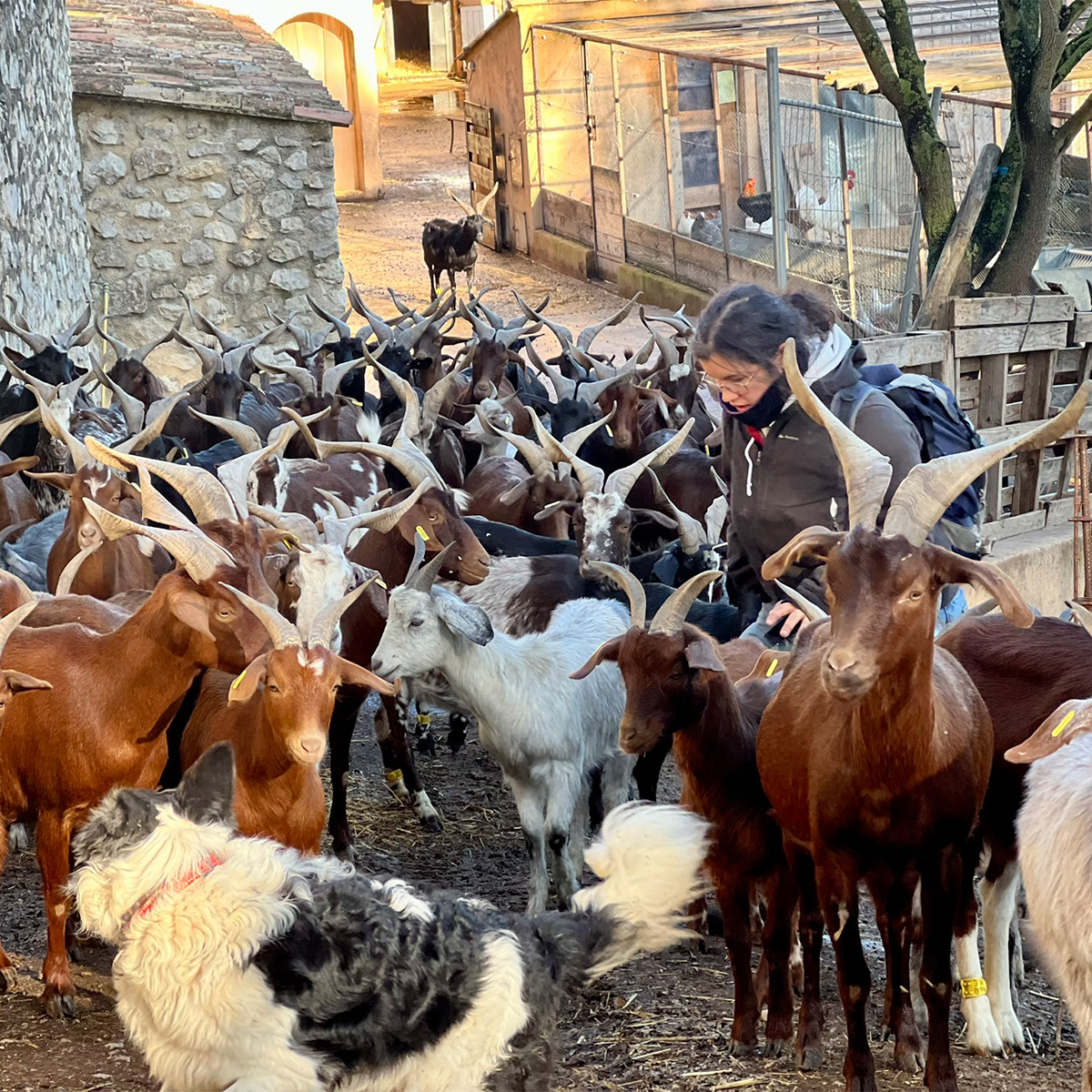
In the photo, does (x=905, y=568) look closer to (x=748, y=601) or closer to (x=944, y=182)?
(x=748, y=601)

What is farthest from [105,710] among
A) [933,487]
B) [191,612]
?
[933,487]

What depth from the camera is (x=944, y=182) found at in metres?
11.4

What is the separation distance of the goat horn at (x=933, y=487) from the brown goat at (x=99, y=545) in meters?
3.94

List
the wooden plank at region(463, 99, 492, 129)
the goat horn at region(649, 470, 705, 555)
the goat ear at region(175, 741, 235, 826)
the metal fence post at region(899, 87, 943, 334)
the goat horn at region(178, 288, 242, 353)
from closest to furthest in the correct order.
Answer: the goat ear at region(175, 741, 235, 826) → the goat horn at region(649, 470, 705, 555) → the metal fence post at region(899, 87, 943, 334) → the goat horn at region(178, 288, 242, 353) → the wooden plank at region(463, 99, 492, 129)

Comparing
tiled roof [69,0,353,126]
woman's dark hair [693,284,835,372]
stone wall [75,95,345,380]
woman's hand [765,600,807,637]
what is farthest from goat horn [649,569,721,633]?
tiled roof [69,0,353,126]

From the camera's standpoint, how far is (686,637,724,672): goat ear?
480cm

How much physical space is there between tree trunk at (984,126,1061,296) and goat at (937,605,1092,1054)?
22.2 ft

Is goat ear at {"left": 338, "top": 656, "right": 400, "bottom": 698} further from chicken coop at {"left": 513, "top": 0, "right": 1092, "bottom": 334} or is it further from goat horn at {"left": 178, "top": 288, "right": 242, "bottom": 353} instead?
goat horn at {"left": 178, "top": 288, "right": 242, "bottom": 353}

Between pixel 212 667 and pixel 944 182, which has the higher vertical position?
pixel 944 182

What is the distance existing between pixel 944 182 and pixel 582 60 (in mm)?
10582

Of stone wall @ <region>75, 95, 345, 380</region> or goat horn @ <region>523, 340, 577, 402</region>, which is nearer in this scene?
goat horn @ <region>523, 340, 577, 402</region>

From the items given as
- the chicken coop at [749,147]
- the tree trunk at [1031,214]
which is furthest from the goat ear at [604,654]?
the tree trunk at [1031,214]

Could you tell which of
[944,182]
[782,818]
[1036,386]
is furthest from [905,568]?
[944,182]

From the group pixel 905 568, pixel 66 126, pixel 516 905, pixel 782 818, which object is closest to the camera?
pixel 905 568
